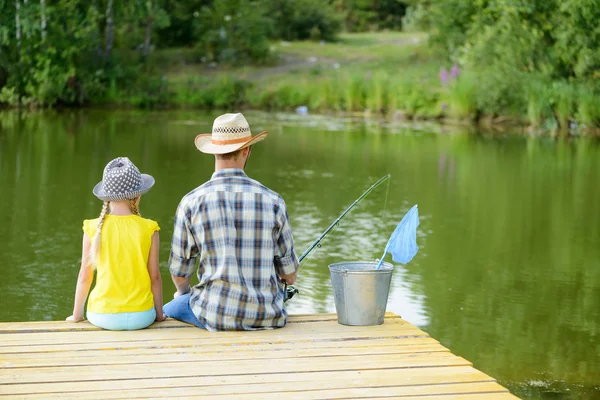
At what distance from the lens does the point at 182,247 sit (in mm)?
3850

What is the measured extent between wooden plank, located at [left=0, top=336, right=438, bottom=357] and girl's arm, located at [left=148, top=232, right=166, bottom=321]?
0.28 m

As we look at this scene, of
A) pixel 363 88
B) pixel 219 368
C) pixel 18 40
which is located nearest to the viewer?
pixel 219 368

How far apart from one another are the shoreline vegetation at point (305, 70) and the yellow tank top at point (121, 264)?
15251mm

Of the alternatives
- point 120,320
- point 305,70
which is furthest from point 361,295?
point 305,70

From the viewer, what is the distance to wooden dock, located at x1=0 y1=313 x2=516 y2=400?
3174 mm

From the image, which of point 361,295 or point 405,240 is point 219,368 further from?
point 405,240

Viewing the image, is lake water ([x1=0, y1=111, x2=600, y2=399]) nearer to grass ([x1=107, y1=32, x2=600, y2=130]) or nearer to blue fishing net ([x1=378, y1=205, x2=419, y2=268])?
blue fishing net ([x1=378, y1=205, x2=419, y2=268])

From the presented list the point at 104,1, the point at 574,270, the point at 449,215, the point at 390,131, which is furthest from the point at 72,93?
the point at 574,270

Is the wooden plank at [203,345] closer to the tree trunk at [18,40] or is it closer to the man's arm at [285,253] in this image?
the man's arm at [285,253]

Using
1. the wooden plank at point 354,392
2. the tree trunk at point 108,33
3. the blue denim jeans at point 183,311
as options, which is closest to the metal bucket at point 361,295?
the blue denim jeans at point 183,311

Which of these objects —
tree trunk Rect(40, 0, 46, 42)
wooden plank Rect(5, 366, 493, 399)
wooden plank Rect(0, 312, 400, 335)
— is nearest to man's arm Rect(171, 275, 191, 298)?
wooden plank Rect(0, 312, 400, 335)

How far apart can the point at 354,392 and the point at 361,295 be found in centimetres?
88

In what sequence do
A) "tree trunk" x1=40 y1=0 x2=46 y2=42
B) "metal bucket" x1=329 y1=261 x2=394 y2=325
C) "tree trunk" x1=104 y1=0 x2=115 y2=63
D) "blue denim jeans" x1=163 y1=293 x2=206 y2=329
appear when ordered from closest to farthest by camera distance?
"blue denim jeans" x1=163 y1=293 x2=206 y2=329 → "metal bucket" x1=329 y1=261 x2=394 y2=325 → "tree trunk" x1=40 y1=0 x2=46 y2=42 → "tree trunk" x1=104 y1=0 x2=115 y2=63

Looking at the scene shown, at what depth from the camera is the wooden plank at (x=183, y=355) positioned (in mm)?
3439
